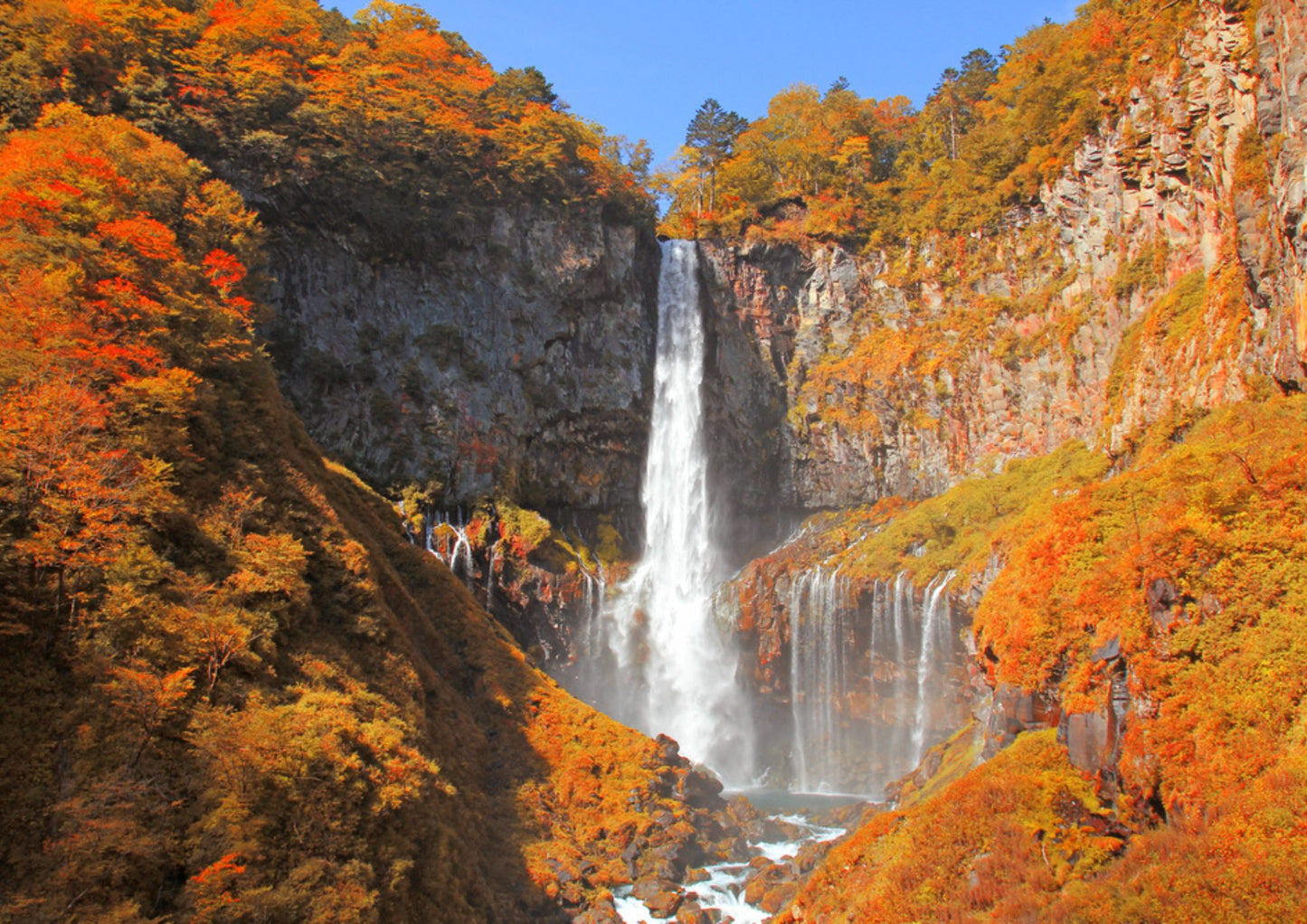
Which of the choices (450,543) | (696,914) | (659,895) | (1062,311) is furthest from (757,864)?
(1062,311)

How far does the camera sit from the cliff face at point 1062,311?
1708 cm

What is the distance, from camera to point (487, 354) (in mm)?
35562

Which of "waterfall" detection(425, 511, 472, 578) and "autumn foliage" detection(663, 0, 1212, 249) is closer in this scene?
"autumn foliage" detection(663, 0, 1212, 249)

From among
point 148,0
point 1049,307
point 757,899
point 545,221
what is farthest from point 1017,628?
point 148,0

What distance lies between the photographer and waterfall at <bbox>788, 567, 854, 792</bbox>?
1222 inches

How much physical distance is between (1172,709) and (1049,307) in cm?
2603

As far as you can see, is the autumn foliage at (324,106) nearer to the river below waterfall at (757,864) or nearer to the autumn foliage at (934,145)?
the autumn foliage at (934,145)

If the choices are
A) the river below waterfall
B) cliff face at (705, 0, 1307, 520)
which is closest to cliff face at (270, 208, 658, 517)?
cliff face at (705, 0, 1307, 520)

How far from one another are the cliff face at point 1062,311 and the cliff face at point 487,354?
595 centimetres

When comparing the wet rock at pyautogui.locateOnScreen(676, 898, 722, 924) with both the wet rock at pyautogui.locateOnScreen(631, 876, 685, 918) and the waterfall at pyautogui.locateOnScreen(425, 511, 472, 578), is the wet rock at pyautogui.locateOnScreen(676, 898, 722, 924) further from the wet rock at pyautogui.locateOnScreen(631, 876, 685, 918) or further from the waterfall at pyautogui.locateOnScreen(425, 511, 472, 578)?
the waterfall at pyautogui.locateOnScreen(425, 511, 472, 578)

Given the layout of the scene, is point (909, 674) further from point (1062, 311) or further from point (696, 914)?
point (1062, 311)

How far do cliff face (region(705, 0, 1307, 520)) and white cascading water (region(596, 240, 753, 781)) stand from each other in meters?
1.87

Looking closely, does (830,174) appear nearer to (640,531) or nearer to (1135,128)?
(1135,128)

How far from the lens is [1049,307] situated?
3338 cm
